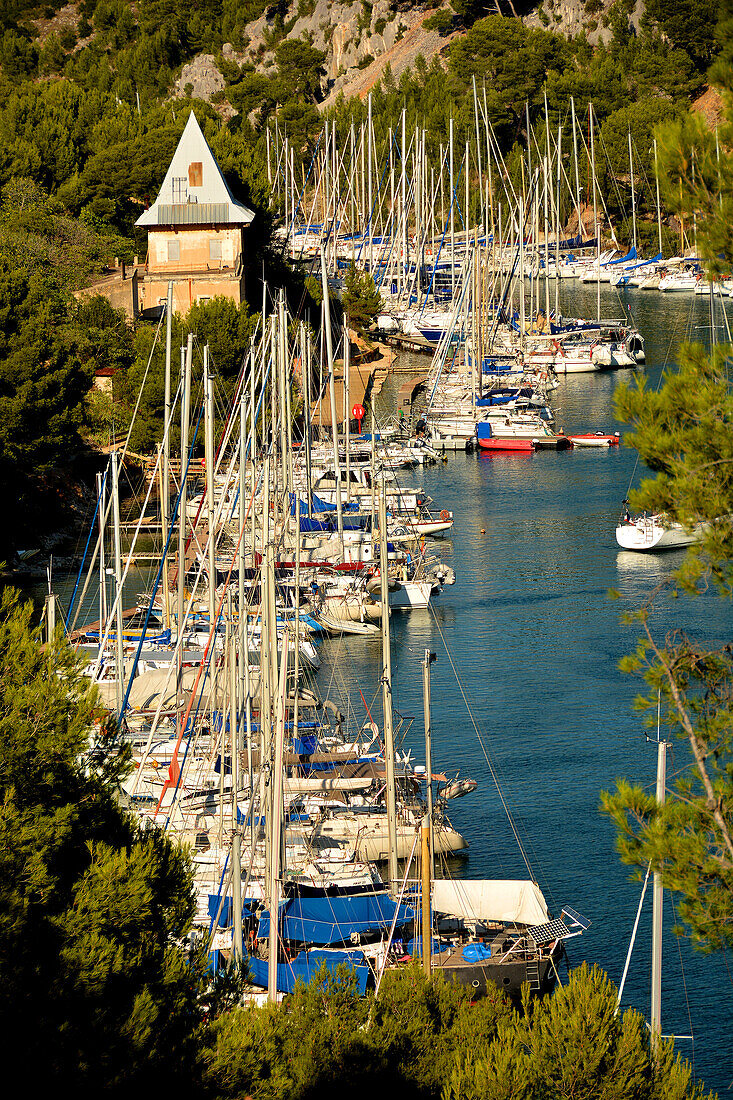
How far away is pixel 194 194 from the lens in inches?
2261

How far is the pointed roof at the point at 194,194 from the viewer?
56.6 metres

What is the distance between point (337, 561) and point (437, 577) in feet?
9.05

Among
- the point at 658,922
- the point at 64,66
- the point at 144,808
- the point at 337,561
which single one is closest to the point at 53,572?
the point at 337,561

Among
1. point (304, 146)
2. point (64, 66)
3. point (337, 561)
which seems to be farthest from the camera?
point (64, 66)

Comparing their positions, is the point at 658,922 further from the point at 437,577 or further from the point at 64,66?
the point at 64,66

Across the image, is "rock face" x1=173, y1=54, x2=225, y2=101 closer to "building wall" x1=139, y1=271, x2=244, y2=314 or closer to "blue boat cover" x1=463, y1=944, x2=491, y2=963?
"building wall" x1=139, y1=271, x2=244, y2=314

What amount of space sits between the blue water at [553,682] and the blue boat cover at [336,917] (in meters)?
2.86

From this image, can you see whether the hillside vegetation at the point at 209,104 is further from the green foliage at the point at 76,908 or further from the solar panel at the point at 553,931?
the solar panel at the point at 553,931

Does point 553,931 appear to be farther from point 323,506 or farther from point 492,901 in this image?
point 323,506

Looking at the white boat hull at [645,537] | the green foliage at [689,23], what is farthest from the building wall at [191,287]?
the green foliage at [689,23]

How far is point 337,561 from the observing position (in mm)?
36906

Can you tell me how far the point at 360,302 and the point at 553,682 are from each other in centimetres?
4407

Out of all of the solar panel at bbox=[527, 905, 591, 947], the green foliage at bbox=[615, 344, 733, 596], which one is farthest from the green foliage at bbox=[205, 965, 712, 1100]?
the solar panel at bbox=[527, 905, 591, 947]

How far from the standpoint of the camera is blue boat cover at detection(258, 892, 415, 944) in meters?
19.2
